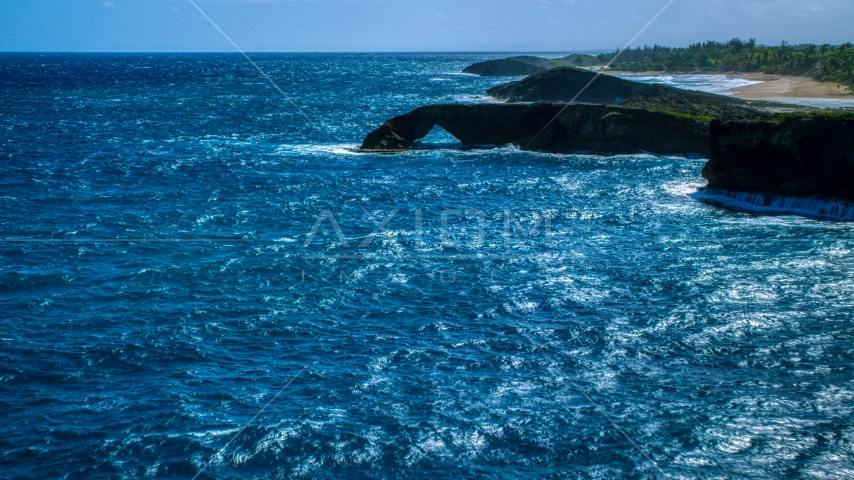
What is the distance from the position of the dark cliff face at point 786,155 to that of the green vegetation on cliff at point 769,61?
2500 inches

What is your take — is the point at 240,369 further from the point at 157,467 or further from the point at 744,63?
the point at 744,63

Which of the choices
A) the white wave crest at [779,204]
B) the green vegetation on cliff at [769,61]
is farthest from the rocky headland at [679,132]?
the green vegetation on cliff at [769,61]

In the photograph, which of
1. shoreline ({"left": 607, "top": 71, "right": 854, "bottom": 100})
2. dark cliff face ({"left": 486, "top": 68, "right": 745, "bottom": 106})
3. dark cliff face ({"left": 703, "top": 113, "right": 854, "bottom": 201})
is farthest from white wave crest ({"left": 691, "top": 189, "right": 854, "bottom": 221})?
shoreline ({"left": 607, "top": 71, "right": 854, "bottom": 100})

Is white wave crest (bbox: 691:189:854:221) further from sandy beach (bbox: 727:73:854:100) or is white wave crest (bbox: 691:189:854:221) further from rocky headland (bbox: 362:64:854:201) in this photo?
sandy beach (bbox: 727:73:854:100)

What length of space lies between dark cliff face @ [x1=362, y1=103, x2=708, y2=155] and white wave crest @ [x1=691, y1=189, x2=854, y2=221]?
14925 mm

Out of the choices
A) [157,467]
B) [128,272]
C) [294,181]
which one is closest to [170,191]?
[294,181]

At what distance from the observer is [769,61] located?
14438 cm

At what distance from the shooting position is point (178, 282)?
30.7 m

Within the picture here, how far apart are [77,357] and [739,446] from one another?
20.8 metres

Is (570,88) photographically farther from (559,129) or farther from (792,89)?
(559,129)

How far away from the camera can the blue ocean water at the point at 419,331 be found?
59.9 feet

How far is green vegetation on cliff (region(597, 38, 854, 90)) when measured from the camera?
4277 inches

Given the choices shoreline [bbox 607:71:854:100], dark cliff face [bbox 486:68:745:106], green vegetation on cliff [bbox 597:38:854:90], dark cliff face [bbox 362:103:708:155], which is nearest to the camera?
dark cliff face [bbox 362:103:708:155]

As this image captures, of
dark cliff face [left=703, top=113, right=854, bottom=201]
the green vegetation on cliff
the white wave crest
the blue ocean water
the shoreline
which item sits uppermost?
the green vegetation on cliff
